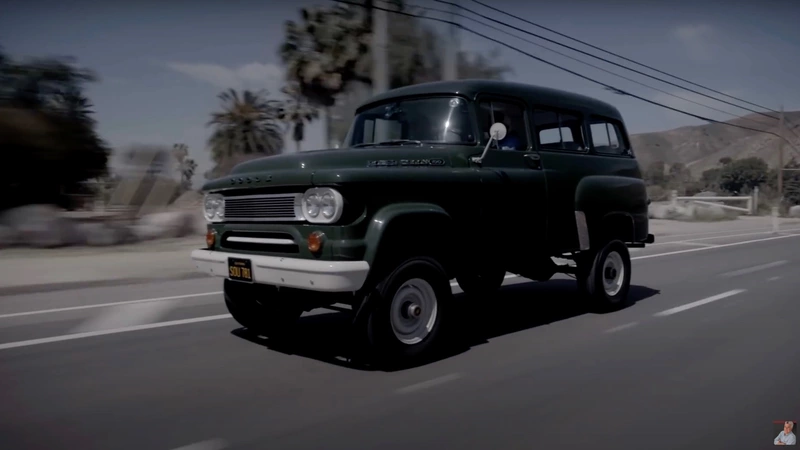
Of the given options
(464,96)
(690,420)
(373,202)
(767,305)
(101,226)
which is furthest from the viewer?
(101,226)

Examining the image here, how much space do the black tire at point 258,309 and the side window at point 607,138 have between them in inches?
153

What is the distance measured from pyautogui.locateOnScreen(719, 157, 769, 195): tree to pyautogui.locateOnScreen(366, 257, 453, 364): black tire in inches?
2721

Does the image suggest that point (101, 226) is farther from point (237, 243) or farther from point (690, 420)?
point (690, 420)

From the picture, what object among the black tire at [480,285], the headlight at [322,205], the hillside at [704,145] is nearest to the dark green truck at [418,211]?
the headlight at [322,205]

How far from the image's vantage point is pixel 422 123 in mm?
6066

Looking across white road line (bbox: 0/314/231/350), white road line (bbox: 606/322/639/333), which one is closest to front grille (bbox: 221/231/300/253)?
white road line (bbox: 0/314/231/350)

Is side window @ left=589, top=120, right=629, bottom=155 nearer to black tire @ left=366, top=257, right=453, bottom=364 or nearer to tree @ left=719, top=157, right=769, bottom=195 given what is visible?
black tire @ left=366, top=257, right=453, bottom=364

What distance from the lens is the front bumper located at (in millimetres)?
4551

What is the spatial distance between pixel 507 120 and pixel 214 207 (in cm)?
285

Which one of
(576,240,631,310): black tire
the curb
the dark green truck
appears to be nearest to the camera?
the dark green truck

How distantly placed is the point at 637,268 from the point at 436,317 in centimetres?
783

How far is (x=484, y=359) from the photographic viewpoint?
545 cm

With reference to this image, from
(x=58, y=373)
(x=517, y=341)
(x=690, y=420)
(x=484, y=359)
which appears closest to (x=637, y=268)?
(x=517, y=341)

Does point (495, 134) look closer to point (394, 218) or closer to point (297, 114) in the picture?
point (394, 218)
